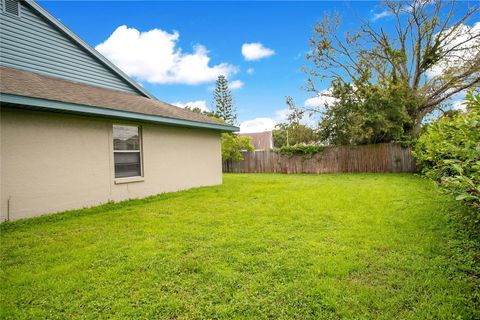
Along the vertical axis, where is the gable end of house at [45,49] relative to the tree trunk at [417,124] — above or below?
above

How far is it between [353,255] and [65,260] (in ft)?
11.9

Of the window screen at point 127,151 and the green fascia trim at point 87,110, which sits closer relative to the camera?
the green fascia trim at point 87,110

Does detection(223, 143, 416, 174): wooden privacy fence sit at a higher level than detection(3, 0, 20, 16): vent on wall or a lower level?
lower

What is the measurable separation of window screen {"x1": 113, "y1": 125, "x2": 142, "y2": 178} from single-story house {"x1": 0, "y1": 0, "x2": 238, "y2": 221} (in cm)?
3

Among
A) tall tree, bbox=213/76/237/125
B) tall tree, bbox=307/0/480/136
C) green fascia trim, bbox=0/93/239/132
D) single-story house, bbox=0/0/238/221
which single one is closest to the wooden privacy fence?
tall tree, bbox=307/0/480/136

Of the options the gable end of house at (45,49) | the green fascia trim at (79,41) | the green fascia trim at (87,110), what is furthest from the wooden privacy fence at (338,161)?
the gable end of house at (45,49)

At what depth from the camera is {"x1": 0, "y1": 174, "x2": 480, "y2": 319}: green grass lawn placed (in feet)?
7.10

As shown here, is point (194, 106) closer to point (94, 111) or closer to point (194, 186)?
point (194, 186)

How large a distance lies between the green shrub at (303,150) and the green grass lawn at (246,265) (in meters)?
10.2

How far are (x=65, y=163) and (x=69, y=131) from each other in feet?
2.45

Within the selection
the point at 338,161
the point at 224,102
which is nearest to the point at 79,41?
the point at 338,161

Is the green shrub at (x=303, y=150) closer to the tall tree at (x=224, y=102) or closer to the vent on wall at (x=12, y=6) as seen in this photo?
the vent on wall at (x=12, y=6)

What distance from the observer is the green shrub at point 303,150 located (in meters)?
15.4

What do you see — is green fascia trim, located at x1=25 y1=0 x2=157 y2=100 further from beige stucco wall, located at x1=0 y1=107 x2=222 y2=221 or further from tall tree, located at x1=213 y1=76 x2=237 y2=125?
tall tree, located at x1=213 y1=76 x2=237 y2=125
